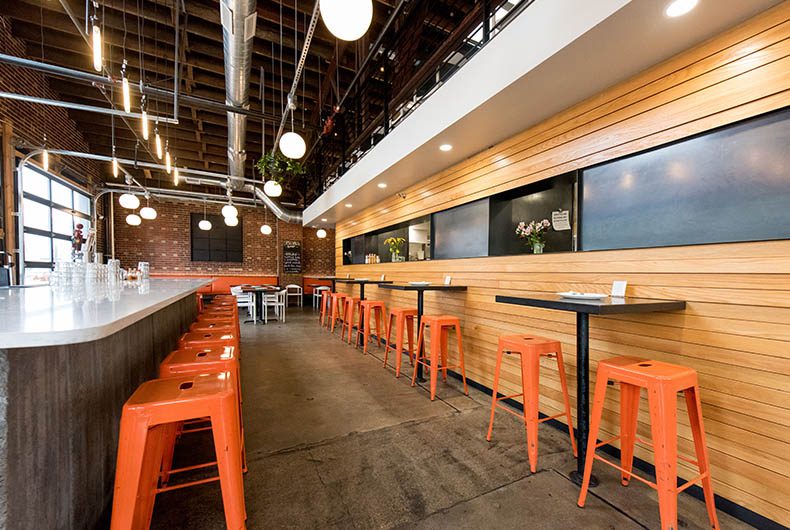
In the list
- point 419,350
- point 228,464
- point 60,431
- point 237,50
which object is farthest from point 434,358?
point 237,50

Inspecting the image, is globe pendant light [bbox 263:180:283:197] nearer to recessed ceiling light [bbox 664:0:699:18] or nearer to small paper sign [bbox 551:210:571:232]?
small paper sign [bbox 551:210:571:232]

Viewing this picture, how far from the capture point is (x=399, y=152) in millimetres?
3746

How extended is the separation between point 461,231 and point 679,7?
256 cm

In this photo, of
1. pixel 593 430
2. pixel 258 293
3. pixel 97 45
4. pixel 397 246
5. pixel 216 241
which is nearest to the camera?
pixel 593 430

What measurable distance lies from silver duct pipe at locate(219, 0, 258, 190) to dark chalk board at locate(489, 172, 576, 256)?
9.53ft

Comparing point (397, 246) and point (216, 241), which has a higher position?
point (216, 241)

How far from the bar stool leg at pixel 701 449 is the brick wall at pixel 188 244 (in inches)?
458

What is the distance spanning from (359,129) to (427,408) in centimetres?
469

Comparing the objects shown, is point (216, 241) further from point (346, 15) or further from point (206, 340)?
point (346, 15)

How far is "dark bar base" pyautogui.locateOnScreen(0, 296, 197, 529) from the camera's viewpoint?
1.03m

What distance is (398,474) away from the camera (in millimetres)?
1981

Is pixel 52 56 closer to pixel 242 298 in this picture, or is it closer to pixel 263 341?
pixel 263 341

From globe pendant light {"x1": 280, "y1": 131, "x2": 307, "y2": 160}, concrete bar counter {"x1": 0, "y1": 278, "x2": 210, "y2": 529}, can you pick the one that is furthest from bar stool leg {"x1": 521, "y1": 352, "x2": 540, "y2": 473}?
globe pendant light {"x1": 280, "y1": 131, "x2": 307, "y2": 160}

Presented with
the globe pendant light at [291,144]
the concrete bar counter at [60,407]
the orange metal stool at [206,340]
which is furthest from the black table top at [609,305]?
the globe pendant light at [291,144]
